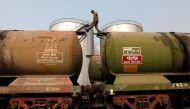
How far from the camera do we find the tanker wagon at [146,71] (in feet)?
33.5

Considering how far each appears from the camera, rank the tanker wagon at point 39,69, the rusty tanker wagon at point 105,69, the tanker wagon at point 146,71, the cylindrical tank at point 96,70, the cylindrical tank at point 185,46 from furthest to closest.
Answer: the cylindrical tank at point 96,70 < the cylindrical tank at point 185,46 < the tanker wagon at point 146,71 < the rusty tanker wagon at point 105,69 < the tanker wagon at point 39,69

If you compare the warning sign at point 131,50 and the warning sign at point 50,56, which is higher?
the warning sign at point 131,50

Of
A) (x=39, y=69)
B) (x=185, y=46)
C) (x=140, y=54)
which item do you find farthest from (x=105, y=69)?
(x=185, y=46)

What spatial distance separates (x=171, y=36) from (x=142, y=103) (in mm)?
2661

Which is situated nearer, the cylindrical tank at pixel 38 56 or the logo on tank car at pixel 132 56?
the cylindrical tank at pixel 38 56

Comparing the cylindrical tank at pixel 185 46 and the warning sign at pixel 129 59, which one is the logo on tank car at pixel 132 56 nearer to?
the warning sign at pixel 129 59

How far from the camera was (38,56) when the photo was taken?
408 inches

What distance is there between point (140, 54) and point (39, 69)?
10.8 feet

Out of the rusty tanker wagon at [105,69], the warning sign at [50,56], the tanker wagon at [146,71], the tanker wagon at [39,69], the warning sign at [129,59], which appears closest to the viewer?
the tanker wagon at [39,69]

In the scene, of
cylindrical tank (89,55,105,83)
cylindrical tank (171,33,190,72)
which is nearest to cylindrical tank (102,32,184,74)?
cylindrical tank (171,33,190,72)

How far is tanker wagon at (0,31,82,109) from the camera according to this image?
32.3 feet

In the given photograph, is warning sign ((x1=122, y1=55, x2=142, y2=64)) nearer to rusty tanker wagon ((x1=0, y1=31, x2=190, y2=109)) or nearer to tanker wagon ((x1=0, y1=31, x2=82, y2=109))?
rusty tanker wagon ((x1=0, y1=31, x2=190, y2=109))

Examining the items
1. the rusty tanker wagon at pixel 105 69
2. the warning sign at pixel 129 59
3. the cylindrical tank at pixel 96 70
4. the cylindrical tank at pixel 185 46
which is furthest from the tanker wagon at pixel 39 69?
the cylindrical tank at pixel 185 46

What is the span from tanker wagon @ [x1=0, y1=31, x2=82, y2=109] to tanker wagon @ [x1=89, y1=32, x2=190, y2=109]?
1.18 meters
